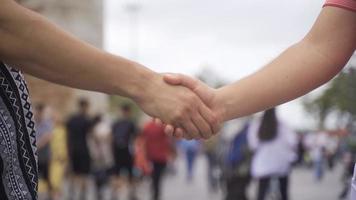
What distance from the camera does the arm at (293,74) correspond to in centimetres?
309

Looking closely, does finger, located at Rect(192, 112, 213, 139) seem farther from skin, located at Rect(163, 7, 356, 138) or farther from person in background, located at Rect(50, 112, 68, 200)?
person in background, located at Rect(50, 112, 68, 200)

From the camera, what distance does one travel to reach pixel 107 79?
9.39 feet

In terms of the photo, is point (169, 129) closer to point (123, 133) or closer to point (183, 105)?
point (183, 105)

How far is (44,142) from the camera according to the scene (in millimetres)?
13867

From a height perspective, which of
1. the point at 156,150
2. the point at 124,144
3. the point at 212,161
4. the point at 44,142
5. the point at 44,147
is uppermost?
the point at 44,142

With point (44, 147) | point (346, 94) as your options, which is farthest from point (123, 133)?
point (346, 94)

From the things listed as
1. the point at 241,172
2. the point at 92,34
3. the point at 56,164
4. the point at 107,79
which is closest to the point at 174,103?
the point at 107,79

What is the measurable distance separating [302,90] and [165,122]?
1.80ft

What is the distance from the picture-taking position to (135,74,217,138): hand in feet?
10.3

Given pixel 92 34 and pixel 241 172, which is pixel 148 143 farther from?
pixel 92 34

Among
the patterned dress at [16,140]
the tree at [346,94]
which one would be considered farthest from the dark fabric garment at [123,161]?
the patterned dress at [16,140]

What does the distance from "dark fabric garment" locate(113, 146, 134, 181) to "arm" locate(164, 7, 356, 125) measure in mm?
11507

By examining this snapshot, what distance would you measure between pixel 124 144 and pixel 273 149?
14.8ft

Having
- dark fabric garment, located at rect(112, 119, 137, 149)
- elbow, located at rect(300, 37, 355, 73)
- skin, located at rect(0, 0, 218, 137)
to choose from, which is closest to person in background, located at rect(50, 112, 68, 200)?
dark fabric garment, located at rect(112, 119, 137, 149)
